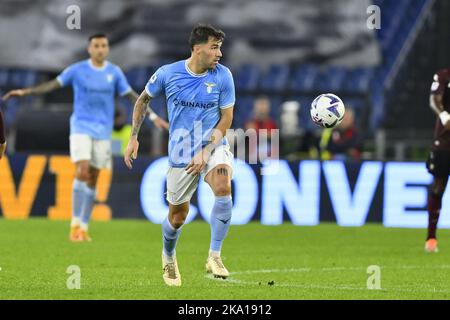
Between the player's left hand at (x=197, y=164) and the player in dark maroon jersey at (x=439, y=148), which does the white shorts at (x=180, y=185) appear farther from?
the player in dark maroon jersey at (x=439, y=148)

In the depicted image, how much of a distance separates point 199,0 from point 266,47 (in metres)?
1.70

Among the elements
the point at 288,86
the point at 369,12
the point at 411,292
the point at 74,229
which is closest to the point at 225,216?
the point at 411,292

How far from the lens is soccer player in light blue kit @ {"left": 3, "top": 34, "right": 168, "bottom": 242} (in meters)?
14.2

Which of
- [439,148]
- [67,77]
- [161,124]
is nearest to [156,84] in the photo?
[161,124]

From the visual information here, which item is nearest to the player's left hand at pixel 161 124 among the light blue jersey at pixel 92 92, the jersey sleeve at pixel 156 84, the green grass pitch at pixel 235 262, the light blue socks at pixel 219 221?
the green grass pitch at pixel 235 262

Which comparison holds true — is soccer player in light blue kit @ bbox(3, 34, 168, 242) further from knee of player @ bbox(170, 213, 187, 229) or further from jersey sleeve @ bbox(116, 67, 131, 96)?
knee of player @ bbox(170, 213, 187, 229)

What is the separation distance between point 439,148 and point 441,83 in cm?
74

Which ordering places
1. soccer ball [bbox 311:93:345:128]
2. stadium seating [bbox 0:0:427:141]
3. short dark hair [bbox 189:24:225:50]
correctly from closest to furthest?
short dark hair [bbox 189:24:225:50] < soccer ball [bbox 311:93:345:128] < stadium seating [bbox 0:0:427:141]

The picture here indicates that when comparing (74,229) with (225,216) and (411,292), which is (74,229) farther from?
(411,292)

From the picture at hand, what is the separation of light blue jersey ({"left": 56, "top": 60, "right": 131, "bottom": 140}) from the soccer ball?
380cm

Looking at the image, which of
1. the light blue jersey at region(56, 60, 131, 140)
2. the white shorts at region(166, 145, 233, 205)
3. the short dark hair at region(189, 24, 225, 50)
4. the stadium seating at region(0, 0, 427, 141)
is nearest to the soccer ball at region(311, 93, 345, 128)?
the white shorts at region(166, 145, 233, 205)

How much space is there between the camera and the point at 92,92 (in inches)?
562

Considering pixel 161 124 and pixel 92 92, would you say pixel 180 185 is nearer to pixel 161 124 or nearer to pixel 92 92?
pixel 161 124

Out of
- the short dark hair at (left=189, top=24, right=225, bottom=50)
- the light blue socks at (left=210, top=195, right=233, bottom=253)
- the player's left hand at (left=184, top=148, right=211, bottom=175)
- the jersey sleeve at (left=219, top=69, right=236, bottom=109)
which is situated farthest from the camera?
the light blue socks at (left=210, top=195, right=233, bottom=253)
